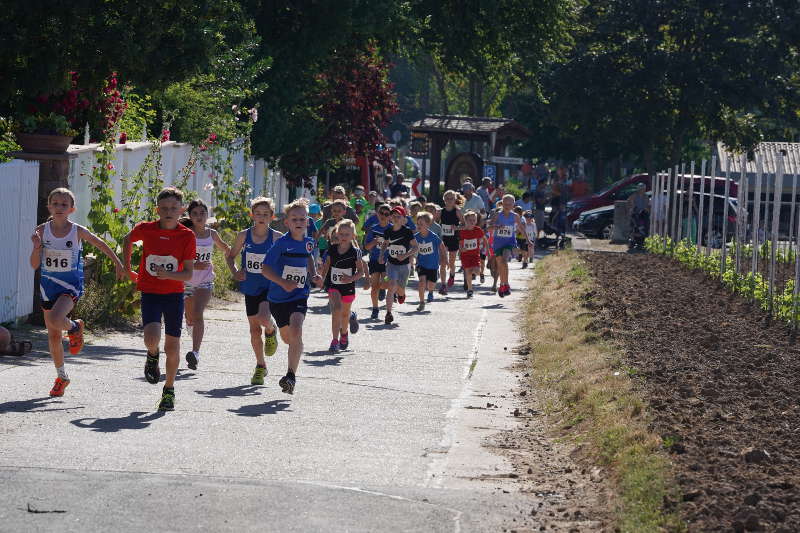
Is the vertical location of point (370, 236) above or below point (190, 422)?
above

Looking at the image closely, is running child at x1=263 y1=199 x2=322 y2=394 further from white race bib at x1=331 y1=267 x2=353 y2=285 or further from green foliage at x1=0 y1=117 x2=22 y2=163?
green foliage at x1=0 y1=117 x2=22 y2=163

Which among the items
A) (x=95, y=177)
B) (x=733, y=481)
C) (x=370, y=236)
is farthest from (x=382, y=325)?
(x=733, y=481)

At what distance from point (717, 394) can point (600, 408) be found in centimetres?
91

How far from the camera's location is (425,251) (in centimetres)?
1995

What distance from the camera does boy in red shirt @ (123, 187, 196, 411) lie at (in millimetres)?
10484

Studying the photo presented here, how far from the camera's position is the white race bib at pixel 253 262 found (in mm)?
12398

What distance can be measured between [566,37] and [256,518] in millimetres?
28522

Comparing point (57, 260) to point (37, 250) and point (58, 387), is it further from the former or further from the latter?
point (58, 387)

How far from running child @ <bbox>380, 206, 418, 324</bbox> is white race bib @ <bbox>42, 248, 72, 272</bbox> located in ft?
24.5

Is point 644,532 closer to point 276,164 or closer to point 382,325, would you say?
point 382,325

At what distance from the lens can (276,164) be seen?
31.0m

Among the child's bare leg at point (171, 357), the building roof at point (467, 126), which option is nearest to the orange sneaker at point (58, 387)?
the child's bare leg at point (171, 357)

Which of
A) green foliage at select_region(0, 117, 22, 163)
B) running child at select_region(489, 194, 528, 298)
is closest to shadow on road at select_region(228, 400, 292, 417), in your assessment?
green foliage at select_region(0, 117, 22, 163)

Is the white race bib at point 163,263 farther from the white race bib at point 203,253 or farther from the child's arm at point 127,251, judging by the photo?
the white race bib at point 203,253
